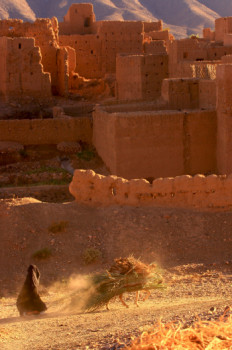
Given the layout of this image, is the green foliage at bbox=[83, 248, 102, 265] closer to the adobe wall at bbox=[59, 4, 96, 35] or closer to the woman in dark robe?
the woman in dark robe

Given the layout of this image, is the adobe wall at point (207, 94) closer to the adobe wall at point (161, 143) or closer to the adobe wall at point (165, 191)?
the adobe wall at point (161, 143)

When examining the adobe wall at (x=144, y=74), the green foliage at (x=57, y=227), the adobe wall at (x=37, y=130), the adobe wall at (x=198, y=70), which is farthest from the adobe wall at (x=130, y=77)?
the green foliage at (x=57, y=227)

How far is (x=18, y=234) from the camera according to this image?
11.3 metres

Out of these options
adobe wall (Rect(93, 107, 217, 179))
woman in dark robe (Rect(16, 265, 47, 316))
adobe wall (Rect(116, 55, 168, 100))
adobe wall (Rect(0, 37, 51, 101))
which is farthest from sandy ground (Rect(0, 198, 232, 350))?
adobe wall (Rect(0, 37, 51, 101))

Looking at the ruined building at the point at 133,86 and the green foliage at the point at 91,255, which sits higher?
the ruined building at the point at 133,86

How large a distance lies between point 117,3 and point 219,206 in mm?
65401

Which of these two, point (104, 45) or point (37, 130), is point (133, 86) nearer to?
point (37, 130)

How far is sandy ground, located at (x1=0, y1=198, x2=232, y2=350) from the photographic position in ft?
29.5

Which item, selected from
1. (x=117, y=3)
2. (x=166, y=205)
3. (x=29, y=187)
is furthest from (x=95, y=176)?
(x=117, y=3)

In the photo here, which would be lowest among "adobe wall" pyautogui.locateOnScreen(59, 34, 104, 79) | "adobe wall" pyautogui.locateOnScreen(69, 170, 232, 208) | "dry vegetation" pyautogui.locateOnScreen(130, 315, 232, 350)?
"dry vegetation" pyautogui.locateOnScreen(130, 315, 232, 350)

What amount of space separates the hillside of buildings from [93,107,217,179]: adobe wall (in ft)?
169

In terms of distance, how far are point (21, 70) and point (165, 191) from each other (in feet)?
46.4

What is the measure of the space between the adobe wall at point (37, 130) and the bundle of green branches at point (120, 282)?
43.4 ft

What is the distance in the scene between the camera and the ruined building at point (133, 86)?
17.1m
